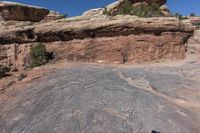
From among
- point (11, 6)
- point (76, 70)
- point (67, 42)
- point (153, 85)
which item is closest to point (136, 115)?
point (153, 85)

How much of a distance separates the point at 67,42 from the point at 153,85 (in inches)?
318

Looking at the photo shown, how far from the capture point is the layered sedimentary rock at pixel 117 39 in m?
18.9

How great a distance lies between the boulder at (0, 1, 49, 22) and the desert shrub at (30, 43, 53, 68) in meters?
5.22

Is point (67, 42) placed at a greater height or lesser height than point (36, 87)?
greater

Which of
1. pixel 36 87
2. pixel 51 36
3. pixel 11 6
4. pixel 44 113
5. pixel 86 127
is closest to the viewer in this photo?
pixel 86 127

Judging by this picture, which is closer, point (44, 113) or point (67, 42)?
point (44, 113)

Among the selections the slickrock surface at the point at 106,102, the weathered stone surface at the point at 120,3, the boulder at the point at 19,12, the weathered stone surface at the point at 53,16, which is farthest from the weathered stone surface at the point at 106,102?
the weathered stone surface at the point at 120,3

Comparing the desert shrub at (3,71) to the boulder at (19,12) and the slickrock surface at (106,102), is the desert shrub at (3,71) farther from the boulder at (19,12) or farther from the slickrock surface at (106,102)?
the boulder at (19,12)

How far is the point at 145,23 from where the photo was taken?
18812 mm

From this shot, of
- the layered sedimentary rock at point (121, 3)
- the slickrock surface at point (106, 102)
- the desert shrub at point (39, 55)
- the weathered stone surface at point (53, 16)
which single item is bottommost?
the slickrock surface at point (106, 102)

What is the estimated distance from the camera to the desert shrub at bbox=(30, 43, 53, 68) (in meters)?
19.2

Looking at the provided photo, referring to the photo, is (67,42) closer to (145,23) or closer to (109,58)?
(109,58)

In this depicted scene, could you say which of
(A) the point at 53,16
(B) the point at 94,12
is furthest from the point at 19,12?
(B) the point at 94,12

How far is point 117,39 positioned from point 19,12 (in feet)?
29.1
